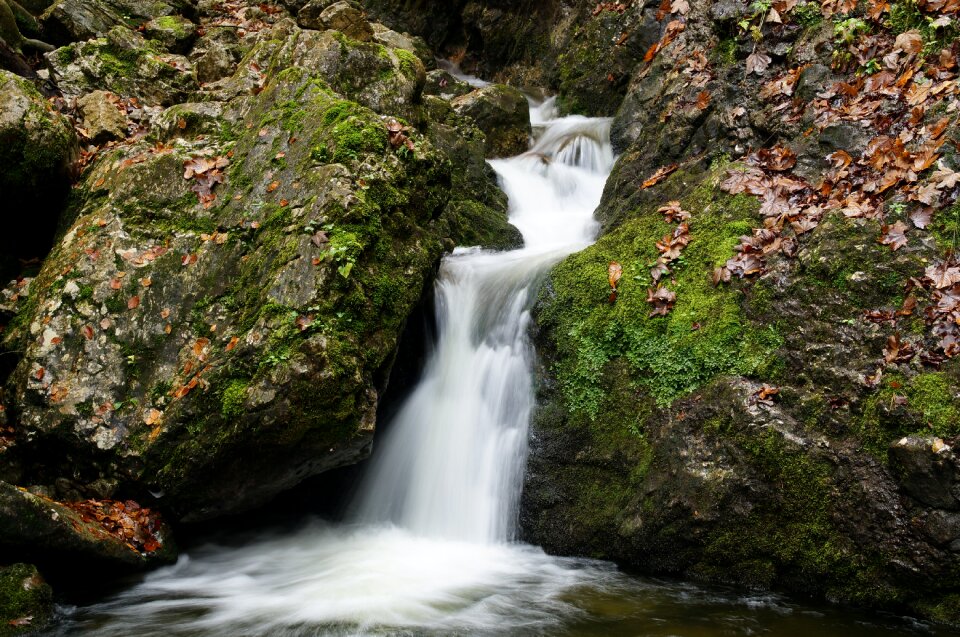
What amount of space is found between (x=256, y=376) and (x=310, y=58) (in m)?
4.81

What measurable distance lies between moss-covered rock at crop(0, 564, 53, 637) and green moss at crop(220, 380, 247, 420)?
156cm

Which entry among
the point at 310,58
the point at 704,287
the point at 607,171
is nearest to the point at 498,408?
the point at 704,287

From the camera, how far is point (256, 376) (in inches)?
183

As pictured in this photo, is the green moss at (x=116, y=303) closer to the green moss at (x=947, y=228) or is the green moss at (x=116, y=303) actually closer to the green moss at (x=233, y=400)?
the green moss at (x=233, y=400)

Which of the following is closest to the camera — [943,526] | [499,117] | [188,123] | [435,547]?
[943,526]

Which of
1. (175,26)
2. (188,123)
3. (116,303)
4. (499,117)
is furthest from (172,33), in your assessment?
(116,303)

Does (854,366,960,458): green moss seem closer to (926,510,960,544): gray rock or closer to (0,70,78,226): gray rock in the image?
(926,510,960,544): gray rock

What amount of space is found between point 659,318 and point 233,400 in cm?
360

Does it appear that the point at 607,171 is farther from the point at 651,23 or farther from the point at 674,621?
the point at 674,621

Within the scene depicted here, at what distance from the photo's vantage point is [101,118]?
7.59m

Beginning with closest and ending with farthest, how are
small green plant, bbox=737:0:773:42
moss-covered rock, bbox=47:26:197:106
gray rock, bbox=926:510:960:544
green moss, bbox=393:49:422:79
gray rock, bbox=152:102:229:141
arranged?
gray rock, bbox=926:510:960:544
gray rock, bbox=152:102:229:141
small green plant, bbox=737:0:773:42
green moss, bbox=393:49:422:79
moss-covered rock, bbox=47:26:197:106

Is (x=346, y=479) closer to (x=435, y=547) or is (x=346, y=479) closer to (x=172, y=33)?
(x=435, y=547)

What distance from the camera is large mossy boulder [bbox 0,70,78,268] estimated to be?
5891 mm

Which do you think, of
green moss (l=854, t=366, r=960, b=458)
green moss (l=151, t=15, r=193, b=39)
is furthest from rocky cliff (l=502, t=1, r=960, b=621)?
green moss (l=151, t=15, r=193, b=39)
